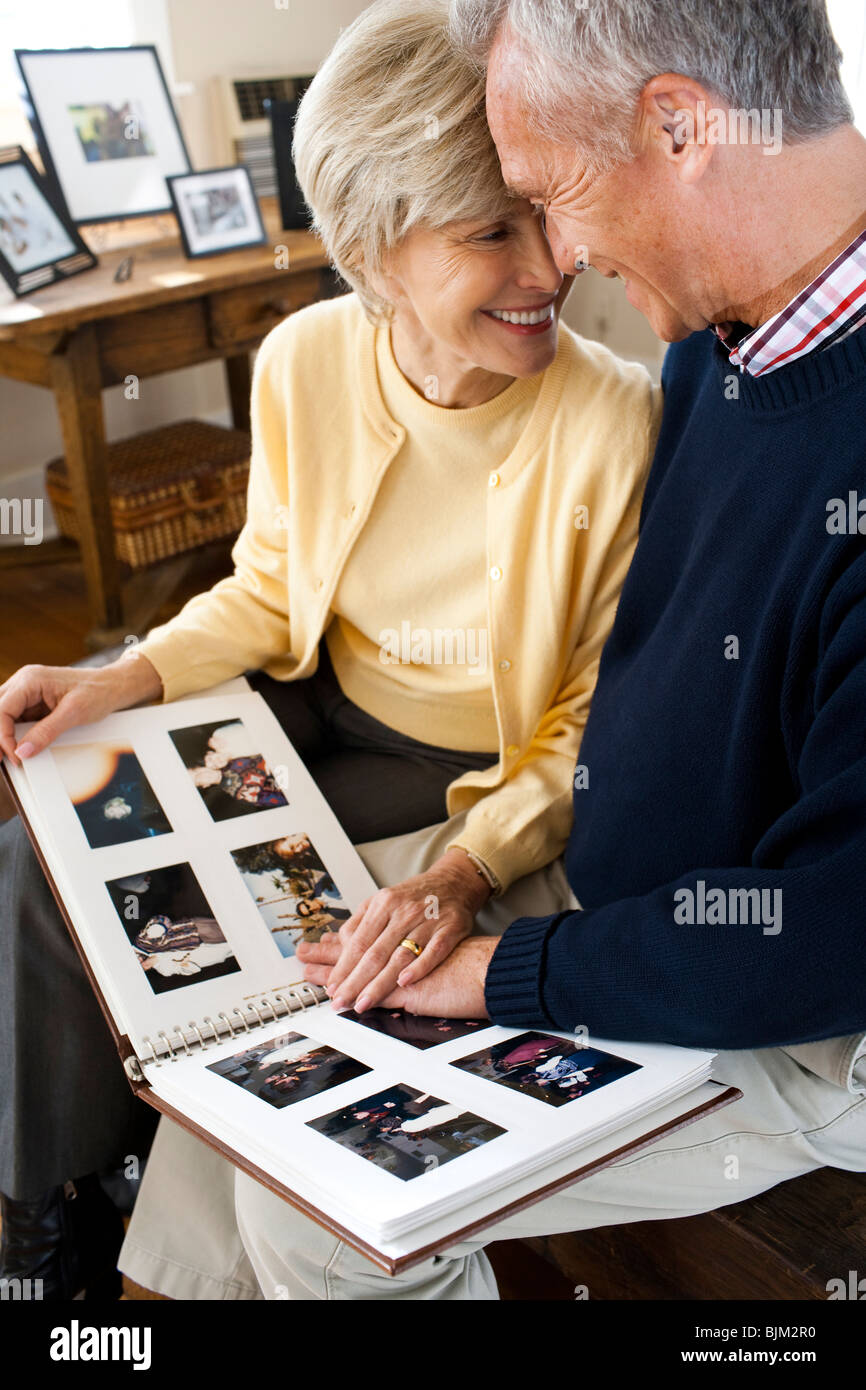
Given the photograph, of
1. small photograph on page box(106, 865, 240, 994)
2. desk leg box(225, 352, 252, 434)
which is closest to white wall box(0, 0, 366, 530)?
desk leg box(225, 352, 252, 434)

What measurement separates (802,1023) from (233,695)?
2.47 feet

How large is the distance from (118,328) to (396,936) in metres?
1.89

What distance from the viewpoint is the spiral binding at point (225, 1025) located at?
1012mm

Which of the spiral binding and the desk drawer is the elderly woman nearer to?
the spiral binding

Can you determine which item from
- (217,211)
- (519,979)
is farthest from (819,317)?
(217,211)

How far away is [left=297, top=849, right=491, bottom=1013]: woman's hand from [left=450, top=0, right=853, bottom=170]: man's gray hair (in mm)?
643

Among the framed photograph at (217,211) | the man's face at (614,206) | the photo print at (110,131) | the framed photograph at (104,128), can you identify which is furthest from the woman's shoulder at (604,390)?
the photo print at (110,131)

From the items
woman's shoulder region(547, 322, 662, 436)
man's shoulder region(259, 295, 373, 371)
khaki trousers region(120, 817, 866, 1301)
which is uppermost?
man's shoulder region(259, 295, 373, 371)

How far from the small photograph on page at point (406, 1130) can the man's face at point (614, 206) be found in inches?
25.3

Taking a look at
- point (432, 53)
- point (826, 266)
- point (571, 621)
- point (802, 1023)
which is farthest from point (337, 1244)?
point (432, 53)

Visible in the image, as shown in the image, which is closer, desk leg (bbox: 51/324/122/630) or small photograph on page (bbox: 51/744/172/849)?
small photograph on page (bbox: 51/744/172/849)

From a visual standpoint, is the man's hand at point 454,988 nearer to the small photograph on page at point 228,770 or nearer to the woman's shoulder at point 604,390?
the small photograph on page at point 228,770

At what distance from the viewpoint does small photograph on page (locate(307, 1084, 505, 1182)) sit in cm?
82

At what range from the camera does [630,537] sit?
1.26 metres
